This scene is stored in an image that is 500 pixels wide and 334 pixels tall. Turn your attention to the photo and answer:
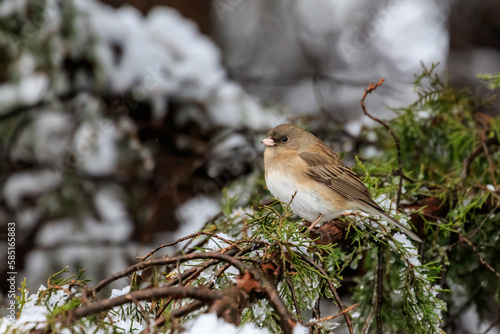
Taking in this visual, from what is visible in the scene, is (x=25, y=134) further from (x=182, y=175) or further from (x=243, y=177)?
(x=243, y=177)

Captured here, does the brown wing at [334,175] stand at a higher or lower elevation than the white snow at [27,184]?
lower

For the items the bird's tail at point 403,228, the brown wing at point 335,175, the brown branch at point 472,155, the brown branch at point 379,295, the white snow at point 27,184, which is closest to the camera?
the brown branch at point 379,295

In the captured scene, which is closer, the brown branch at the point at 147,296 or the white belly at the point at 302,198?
the brown branch at the point at 147,296

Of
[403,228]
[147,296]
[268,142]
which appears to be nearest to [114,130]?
[268,142]

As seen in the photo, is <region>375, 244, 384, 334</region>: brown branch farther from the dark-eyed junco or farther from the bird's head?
the bird's head

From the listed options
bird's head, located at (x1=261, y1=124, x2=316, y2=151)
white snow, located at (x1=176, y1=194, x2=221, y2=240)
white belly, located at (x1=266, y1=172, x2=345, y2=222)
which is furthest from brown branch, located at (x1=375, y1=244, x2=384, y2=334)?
white snow, located at (x1=176, y1=194, x2=221, y2=240)

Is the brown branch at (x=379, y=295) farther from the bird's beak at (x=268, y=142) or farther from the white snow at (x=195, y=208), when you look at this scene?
the white snow at (x=195, y=208)

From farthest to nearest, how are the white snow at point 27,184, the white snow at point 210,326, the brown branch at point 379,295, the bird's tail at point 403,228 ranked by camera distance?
1. the white snow at point 27,184
2. the bird's tail at point 403,228
3. the brown branch at point 379,295
4. the white snow at point 210,326

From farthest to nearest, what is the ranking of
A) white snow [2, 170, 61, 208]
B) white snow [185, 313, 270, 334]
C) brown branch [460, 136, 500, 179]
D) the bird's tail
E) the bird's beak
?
white snow [2, 170, 61, 208]
the bird's beak
brown branch [460, 136, 500, 179]
the bird's tail
white snow [185, 313, 270, 334]

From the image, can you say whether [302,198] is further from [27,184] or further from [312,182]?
[27,184]

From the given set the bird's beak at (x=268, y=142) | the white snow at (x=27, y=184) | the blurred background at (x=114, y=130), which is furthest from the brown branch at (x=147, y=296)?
the white snow at (x=27, y=184)

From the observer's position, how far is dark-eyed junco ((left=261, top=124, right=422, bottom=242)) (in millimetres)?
2260

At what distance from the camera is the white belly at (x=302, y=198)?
226 cm

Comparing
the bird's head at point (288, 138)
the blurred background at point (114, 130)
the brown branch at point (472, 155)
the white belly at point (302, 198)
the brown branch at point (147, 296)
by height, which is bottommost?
the brown branch at point (147, 296)
